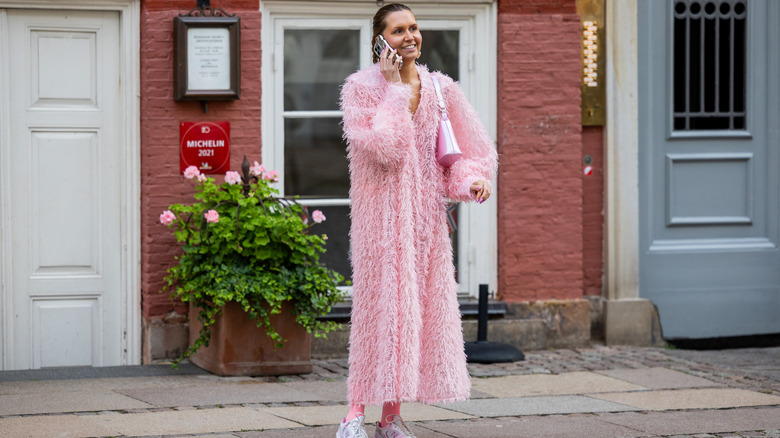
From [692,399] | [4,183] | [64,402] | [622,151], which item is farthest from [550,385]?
[4,183]

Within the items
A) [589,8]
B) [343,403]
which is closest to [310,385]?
[343,403]

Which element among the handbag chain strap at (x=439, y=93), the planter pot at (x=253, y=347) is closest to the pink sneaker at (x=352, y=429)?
the handbag chain strap at (x=439, y=93)

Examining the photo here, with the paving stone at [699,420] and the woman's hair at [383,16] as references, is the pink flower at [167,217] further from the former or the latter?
the paving stone at [699,420]

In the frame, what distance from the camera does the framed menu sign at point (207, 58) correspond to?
7.56 metres

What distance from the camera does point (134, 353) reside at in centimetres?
787

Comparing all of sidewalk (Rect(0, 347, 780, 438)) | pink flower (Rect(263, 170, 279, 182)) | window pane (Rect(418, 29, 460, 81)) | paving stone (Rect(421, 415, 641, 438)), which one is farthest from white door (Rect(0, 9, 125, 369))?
paving stone (Rect(421, 415, 641, 438))

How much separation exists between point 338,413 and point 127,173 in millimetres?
2583

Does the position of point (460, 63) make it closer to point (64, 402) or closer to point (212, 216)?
point (212, 216)

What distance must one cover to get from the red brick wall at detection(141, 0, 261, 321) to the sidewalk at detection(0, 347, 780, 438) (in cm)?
64

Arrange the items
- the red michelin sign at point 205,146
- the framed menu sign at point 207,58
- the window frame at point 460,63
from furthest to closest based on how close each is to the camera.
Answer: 1. the window frame at point 460,63
2. the red michelin sign at point 205,146
3. the framed menu sign at point 207,58

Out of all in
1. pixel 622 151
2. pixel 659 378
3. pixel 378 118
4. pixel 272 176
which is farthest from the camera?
pixel 622 151

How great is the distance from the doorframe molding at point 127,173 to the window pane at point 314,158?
103cm

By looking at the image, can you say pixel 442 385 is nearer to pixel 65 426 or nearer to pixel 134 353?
pixel 65 426

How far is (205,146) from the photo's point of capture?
25.2ft
